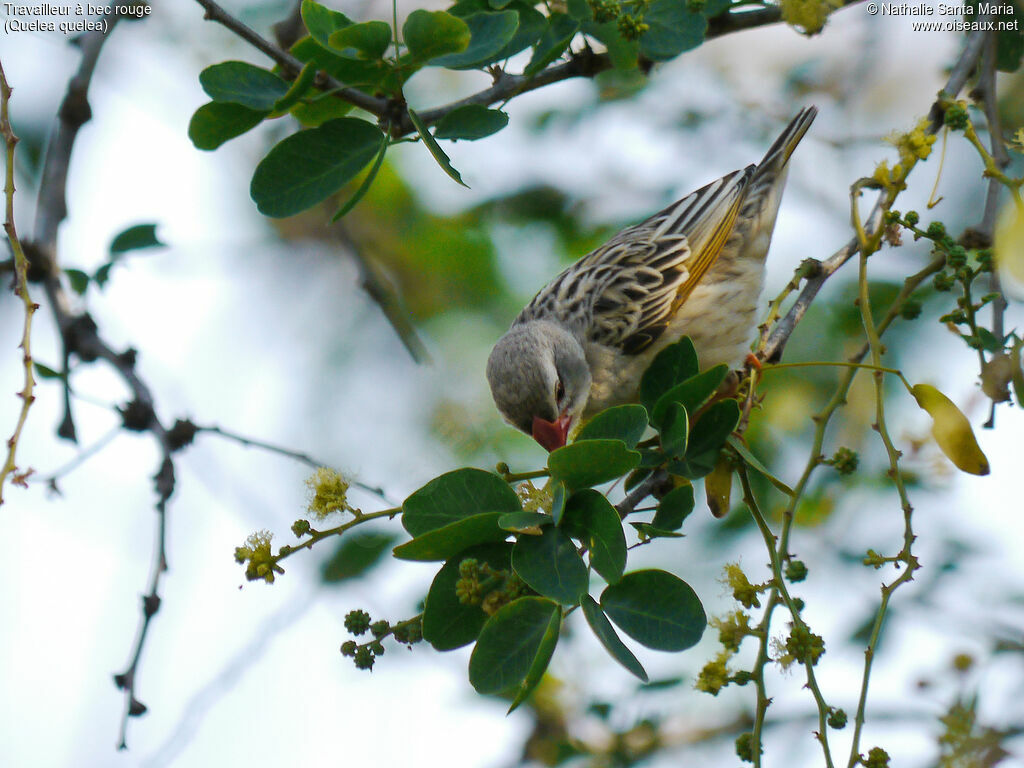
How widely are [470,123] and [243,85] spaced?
26.3 inches

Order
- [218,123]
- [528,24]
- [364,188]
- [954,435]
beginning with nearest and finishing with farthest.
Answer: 1. [954,435]
2. [364,188]
3. [218,123]
4. [528,24]

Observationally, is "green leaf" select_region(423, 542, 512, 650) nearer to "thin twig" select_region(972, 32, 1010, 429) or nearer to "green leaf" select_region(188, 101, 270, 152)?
"thin twig" select_region(972, 32, 1010, 429)

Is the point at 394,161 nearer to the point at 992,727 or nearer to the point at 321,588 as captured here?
the point at 321,588

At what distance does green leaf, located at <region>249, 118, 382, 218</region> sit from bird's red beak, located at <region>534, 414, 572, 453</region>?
1546 mm

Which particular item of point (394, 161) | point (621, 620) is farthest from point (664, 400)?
point (394, 161)

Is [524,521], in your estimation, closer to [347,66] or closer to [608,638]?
[608,638]

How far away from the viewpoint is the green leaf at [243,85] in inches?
105

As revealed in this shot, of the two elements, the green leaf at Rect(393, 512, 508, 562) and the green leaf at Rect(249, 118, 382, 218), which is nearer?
the green leaf at Rect(393, 512, 508, 562)

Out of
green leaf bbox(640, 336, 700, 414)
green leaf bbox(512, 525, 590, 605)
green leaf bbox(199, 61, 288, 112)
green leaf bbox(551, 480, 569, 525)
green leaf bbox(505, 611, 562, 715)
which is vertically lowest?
green leaf bbox(505, 611, 562, 715)

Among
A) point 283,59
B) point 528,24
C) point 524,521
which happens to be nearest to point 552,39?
point 528,24

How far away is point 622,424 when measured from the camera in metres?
2.20

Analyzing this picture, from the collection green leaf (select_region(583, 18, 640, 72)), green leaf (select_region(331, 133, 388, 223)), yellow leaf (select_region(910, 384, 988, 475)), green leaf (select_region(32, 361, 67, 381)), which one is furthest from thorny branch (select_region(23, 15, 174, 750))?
yellow leaf (select_region(910, 384, 988, 475))

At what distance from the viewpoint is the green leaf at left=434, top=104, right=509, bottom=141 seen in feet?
8.92

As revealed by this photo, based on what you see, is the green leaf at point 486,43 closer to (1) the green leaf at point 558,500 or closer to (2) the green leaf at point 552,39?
(2) the green leaf at point 552,39
